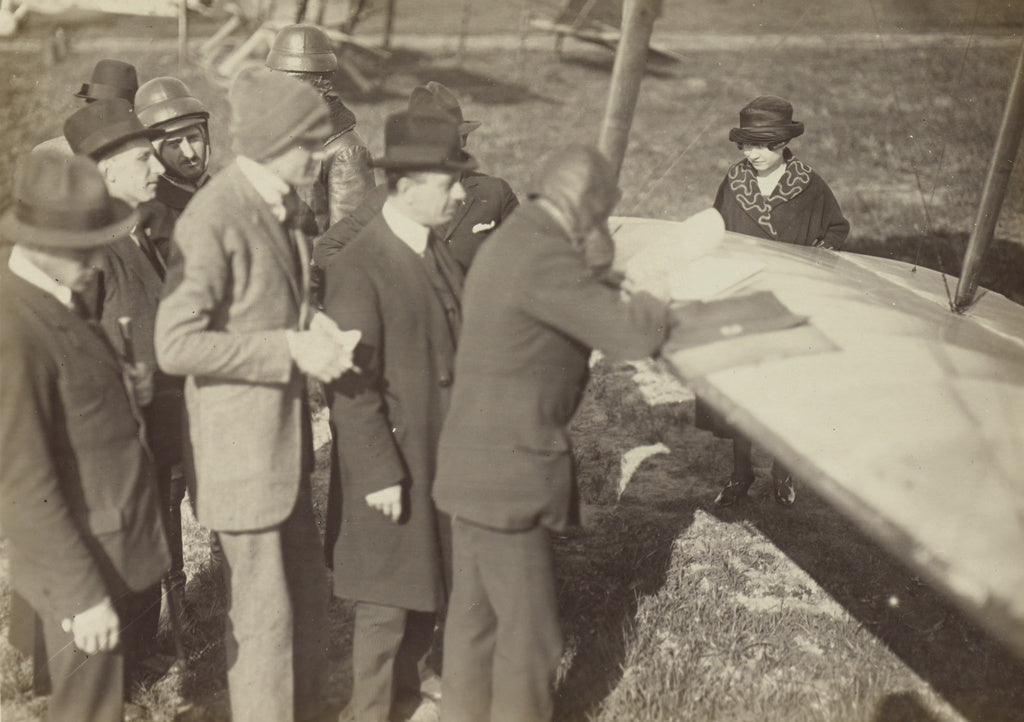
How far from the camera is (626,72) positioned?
5109 mm

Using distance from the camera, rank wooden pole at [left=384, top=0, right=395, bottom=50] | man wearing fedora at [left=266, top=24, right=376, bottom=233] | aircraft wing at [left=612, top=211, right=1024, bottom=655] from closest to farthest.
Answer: aircraft wing at [left=612, top=211, right=1024, bottom=655] → man wearing fedora at [left=266, top=24, right=376, bottom=233] → wooden pole at [left=384, top=0, right=395, bottom=50]

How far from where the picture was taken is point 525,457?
2949 mm

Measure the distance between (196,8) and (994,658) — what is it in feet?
43.6

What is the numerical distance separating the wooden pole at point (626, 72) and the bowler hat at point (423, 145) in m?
1.96

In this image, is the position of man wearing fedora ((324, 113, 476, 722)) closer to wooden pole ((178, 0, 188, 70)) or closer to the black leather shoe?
the black leather shoe

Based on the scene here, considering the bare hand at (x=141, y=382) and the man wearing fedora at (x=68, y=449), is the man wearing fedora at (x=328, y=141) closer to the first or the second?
the bare hand at (x=141, y=382)

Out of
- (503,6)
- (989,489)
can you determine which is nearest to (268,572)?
(989,489)

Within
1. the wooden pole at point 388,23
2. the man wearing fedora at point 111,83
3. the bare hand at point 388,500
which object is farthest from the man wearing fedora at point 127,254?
the wooden pole at point 388,23

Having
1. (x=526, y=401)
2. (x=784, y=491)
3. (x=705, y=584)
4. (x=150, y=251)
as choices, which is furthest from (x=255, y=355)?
(x=784, y=491)

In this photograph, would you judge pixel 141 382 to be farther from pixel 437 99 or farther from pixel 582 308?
pixel 437 99

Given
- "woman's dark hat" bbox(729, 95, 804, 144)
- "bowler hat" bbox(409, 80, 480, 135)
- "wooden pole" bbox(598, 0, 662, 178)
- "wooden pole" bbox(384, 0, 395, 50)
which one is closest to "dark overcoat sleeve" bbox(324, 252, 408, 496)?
"bowler hat" bbox(409, 80, 480, 135)

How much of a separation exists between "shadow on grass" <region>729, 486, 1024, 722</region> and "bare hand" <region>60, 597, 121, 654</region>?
284 cm

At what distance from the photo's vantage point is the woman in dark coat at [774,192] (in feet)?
17.0

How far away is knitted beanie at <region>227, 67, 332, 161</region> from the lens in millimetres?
2875
